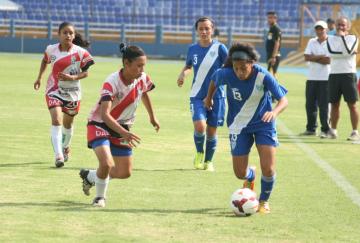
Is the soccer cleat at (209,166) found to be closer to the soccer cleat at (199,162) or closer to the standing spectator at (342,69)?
the soccer cleat at (199,162)

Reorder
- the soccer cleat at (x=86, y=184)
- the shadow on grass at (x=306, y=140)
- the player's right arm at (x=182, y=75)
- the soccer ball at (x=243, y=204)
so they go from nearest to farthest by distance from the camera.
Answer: the soccer ball at (x=243, y=204) < the soccer cleat at (x=86, y=184) < the player's right arm at (x=182, y=75) < the shadow on grass at (x=306, y=140)

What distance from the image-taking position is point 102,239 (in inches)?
280

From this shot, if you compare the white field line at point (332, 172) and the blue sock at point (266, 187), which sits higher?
the blue sock at point (266, 187)

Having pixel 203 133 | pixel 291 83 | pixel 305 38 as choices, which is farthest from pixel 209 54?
pixel 305 38

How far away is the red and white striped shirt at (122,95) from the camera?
888 cm

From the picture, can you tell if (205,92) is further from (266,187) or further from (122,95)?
(266,187)

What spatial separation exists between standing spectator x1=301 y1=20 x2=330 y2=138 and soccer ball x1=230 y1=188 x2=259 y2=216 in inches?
339

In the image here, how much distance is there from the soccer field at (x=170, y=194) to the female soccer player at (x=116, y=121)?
26 cm

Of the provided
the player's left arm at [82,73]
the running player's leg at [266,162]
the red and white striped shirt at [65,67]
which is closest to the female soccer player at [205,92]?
the player's left arm at [82,73]

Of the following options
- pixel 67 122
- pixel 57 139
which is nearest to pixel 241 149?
pixel 57 139

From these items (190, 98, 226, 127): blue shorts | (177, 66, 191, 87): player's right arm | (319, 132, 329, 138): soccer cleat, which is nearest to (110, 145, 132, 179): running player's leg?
(177, 66, 191, 87): player's right arm

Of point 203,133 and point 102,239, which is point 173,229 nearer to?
point 102,239

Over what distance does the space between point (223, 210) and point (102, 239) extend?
1933 millimetres

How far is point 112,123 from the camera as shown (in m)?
8.58
